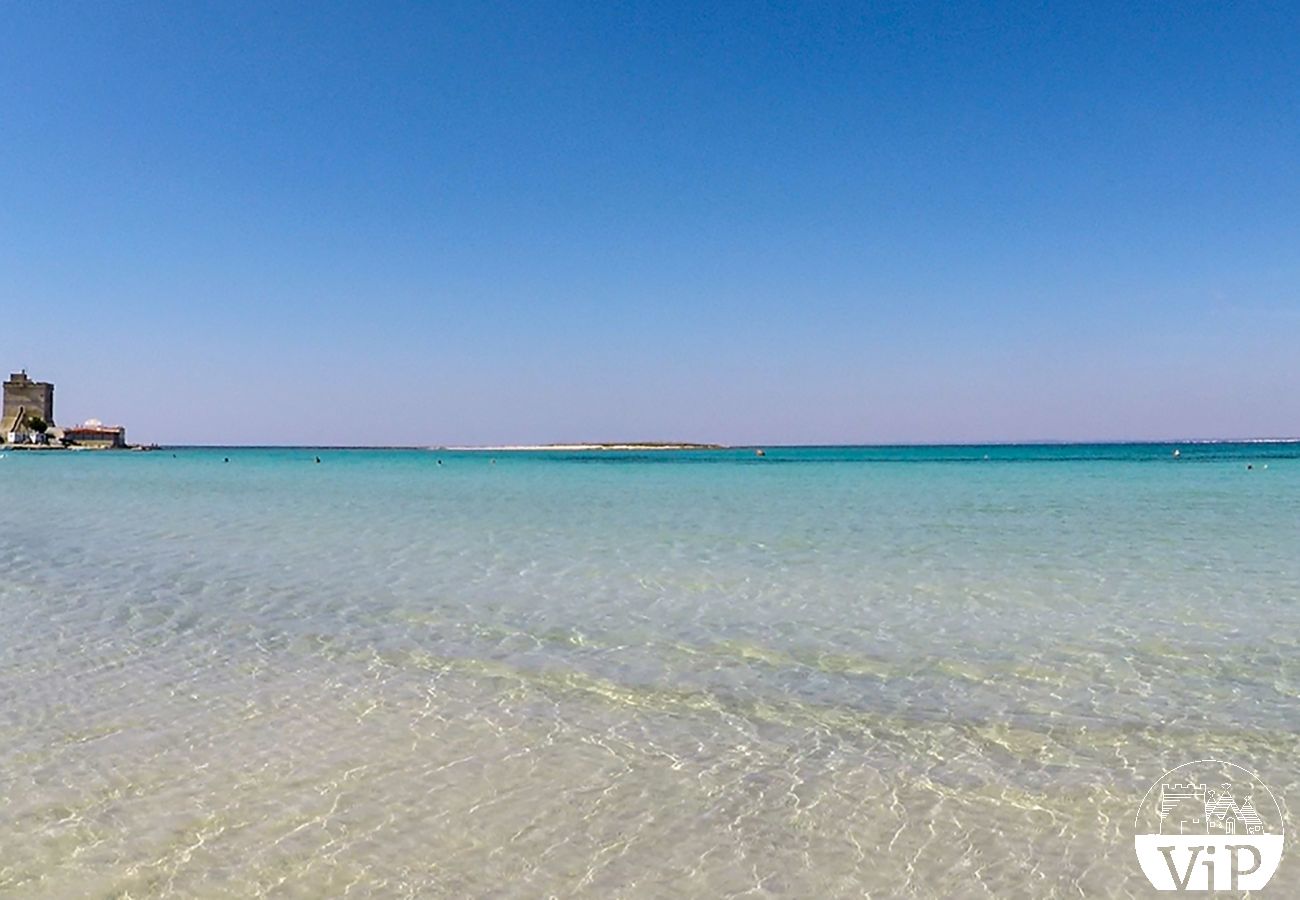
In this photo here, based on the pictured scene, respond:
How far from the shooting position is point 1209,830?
4594mm

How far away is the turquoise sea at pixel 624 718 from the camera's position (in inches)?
164

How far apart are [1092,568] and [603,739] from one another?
1047 centimetres

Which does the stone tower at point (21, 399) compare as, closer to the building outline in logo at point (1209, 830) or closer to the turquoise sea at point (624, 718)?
the turquoise sea at point (624, 718)

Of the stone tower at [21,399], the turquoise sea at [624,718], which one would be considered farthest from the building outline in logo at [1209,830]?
the stone tower at [21,399]

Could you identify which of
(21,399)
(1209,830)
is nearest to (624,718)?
(1209,830)

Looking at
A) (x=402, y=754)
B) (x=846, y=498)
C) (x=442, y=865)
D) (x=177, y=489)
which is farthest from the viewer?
(x=177, y=489)

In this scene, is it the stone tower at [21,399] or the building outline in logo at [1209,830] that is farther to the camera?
the stone tower at [21,399]

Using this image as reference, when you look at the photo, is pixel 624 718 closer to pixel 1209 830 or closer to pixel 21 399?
pixel 1209 830

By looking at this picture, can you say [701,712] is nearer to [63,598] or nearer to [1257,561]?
[63,598]

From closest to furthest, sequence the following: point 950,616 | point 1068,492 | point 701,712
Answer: point 701,712 → point 950,616 → point 1068,492

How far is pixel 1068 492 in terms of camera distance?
32875 mm

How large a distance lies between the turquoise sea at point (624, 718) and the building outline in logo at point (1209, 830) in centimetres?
11

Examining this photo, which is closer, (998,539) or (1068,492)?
(998,539)

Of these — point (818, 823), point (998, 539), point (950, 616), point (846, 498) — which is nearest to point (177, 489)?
point (846, 498)
